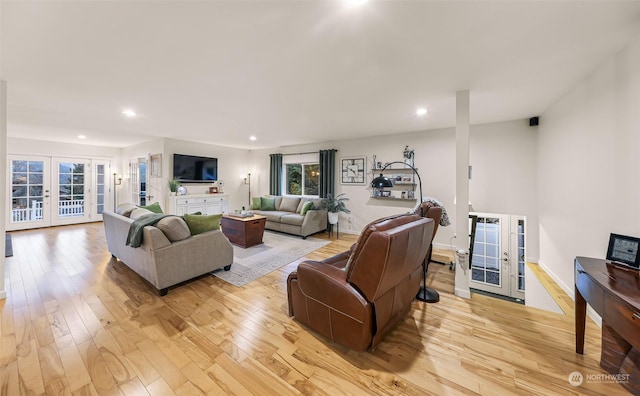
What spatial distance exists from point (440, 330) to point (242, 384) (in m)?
1.64

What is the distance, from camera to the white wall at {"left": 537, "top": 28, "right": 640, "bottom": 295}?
1.73 meters

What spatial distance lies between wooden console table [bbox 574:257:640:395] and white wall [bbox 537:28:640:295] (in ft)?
1.67

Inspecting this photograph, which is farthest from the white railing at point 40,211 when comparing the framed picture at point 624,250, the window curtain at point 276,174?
the framed picture at point 624,250

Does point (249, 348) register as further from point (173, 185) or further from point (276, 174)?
point (276, 174)

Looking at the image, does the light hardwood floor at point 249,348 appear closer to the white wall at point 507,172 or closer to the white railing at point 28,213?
the white wall at point 507,172

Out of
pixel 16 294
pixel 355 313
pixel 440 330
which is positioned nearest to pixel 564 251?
pixel 440 330

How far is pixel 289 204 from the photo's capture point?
5.96 metres

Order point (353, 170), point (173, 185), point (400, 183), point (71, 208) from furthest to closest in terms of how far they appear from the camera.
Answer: point (71, 208), point (173, 185), point (353, 170), point (400, 183)

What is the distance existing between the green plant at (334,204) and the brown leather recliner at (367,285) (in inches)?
132

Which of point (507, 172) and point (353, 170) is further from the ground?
point (353, 170)

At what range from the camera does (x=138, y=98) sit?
115 inches

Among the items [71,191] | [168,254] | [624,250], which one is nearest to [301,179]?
[168,254]

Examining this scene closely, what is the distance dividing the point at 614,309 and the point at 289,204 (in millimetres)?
5308

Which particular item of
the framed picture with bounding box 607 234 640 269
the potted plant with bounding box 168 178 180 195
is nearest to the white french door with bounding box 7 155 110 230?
the potted plant with bounding box 168 178 180 195
